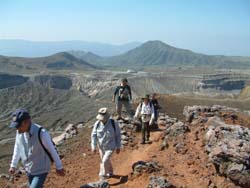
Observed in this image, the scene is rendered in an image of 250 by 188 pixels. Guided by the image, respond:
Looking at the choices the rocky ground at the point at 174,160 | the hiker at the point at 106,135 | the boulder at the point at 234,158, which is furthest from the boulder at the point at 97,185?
the boulder at the point at 234,158

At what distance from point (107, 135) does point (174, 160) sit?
10.0 ft

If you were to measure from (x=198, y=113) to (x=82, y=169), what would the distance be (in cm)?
713

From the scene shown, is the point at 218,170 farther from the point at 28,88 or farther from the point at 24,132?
the point at 28,88

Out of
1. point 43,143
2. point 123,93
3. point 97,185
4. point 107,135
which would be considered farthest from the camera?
point 123,93

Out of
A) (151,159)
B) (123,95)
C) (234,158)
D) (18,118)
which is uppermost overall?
(18,118)

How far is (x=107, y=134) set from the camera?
34.3ft

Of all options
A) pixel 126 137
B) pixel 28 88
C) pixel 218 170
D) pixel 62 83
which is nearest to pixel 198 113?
pixel 126 137

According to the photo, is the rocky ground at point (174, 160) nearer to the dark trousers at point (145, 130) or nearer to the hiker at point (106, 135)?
the dark trousers at point (145, 130)

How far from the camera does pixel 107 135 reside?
34.3 ft

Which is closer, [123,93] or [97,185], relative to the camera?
[97,185]

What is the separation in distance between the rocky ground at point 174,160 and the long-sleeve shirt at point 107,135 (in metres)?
0.93

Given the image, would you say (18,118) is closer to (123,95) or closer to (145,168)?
(145,168)

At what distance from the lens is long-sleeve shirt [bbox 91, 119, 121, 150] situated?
10445 millimetres

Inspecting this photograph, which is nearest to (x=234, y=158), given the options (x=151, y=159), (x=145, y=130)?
(x=151, y=159)
